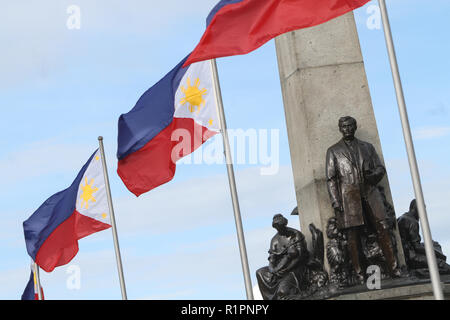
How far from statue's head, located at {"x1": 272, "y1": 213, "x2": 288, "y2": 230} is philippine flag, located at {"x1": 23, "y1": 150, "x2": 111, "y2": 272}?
501 cm

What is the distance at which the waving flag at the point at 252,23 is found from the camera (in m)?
16.5

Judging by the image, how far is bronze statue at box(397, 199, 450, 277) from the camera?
63.8 ft

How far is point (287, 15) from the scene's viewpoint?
16641 millimetres

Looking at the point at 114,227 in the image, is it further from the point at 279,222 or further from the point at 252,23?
the point at 252,23

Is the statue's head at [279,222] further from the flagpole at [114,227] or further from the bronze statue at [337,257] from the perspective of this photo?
the flagpole at [114,227]

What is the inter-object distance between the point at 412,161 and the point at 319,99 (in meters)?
4.80

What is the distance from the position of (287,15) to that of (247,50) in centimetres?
86

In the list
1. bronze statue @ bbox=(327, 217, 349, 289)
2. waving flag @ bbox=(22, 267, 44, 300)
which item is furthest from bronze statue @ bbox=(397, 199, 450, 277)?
waving flag @ bbox=(22, 267, 44, 300)

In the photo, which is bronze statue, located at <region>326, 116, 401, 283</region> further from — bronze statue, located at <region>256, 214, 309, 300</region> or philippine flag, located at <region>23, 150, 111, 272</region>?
philippine flag, located at <region>23, 150, 111, 272</region>

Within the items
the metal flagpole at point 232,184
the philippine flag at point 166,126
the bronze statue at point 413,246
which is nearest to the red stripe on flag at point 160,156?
the philippine flag at point 166,126

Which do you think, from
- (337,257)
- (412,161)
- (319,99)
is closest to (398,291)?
(337,257)
